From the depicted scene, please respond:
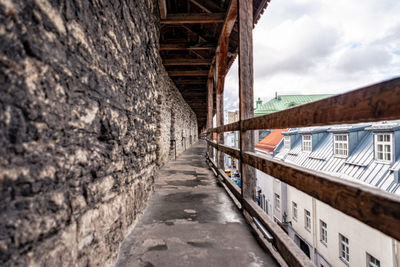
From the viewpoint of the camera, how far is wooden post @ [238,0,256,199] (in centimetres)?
234

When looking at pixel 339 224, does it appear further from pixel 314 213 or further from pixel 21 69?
pixel 21 69

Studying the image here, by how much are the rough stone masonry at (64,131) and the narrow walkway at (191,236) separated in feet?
0.77

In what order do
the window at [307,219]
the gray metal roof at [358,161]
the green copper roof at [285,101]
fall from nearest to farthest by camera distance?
the gray metal roof at [358,161] → the window at [307,219] → the green copper roof at [285,101]

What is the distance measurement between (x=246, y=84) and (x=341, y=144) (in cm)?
688

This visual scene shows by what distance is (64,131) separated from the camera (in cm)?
95

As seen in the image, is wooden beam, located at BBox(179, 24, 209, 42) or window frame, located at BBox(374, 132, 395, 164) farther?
window frame, located at BBox(374, 132, 395, 164)

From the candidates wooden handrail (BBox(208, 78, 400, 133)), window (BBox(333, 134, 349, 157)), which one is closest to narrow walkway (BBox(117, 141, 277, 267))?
wooden handrail (BBox(208, 78, 400, 133))

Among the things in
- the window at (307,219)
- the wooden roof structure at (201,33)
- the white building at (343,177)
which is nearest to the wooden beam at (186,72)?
the wooden roof structure at (201,33)

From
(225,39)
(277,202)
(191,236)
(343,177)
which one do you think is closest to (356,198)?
(191,236)

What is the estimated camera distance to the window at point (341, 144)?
23.0 feet

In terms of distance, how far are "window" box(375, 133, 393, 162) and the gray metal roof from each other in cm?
16

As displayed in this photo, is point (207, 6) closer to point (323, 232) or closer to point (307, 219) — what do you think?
point (323, 232)

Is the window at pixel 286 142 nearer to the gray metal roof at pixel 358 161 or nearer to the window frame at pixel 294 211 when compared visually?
the gray metal roof at pixel 358 161

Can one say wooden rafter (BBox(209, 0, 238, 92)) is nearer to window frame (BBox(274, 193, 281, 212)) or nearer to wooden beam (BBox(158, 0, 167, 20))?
wooden beam (BBox(158, 0, 167, 20))
